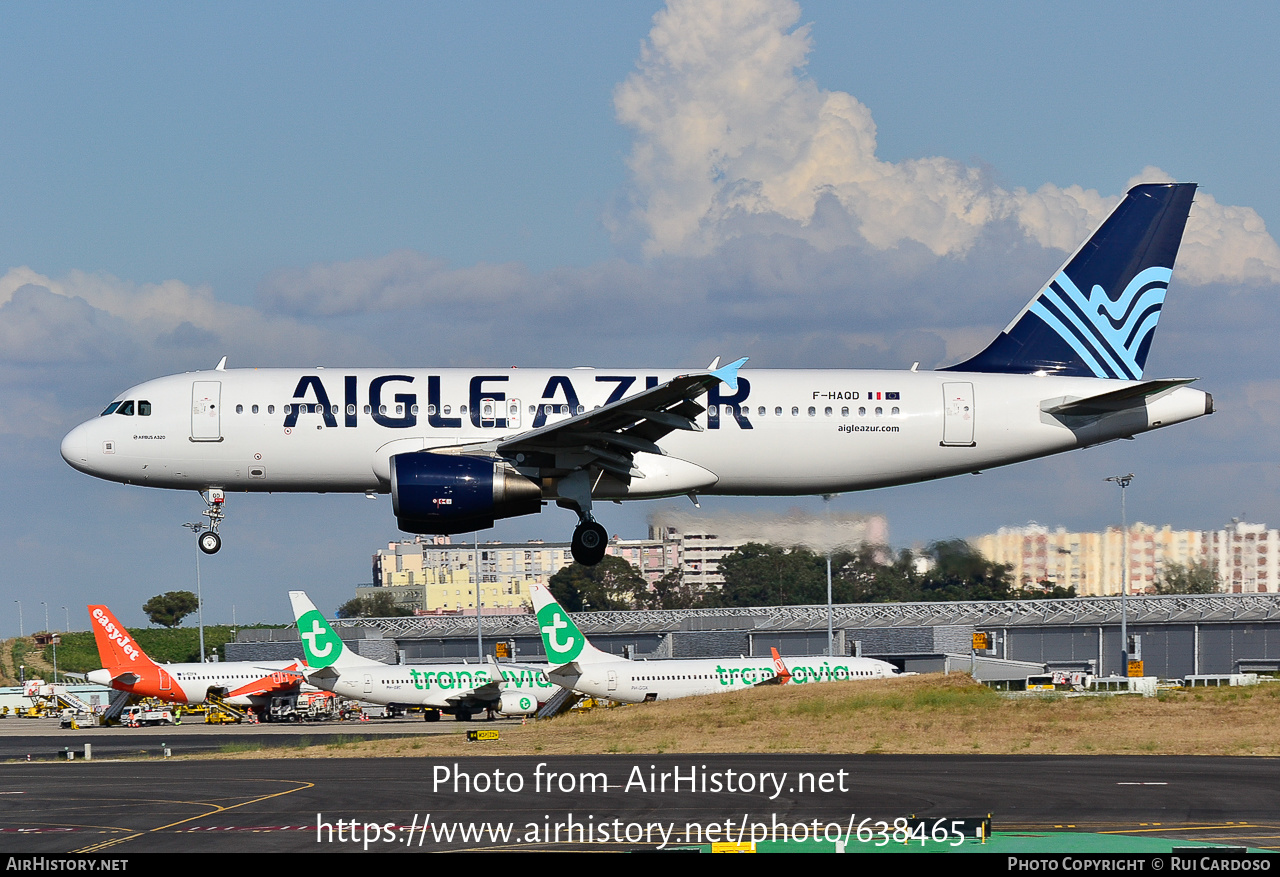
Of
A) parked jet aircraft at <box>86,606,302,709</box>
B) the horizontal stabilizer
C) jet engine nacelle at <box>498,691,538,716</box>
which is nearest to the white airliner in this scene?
jet engine nacelle at <box>498,691,538,716</box>

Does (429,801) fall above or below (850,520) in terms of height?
below

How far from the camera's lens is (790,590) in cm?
6606

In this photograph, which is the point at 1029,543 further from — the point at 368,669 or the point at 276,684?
the point at 276,684

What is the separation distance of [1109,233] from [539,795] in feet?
72.0

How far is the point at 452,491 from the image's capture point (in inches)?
1292

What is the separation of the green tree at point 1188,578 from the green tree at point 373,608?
69273mm

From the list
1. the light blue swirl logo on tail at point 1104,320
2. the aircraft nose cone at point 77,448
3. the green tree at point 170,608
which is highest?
the light blue swirl logo on tail at point 1104,320

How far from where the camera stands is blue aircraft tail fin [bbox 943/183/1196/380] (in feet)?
128

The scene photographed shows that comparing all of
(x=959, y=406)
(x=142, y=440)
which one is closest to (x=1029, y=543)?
(x=959, y=406)

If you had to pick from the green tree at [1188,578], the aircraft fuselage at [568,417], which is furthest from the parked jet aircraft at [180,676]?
the green tree at [1188,578]

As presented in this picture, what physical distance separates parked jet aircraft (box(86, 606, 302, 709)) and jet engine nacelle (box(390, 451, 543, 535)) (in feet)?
156

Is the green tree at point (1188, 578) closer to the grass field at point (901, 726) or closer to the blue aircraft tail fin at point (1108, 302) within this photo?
the grass field at point (901, 726)

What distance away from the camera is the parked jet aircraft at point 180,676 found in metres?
76.1

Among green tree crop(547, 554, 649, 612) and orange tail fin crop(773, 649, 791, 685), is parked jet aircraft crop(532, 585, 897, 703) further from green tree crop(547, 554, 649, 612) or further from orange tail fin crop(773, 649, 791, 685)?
green tree crop(547, 554, 649, 612)
